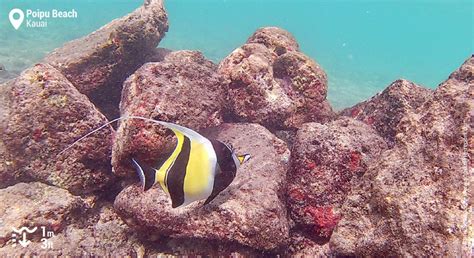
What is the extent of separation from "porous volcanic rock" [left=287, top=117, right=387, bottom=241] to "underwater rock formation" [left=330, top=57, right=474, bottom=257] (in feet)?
1.18

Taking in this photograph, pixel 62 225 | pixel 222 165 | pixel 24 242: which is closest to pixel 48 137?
pixel 62 225

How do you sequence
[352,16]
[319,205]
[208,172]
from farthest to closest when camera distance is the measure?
[352,16] < [319,205] < [208,172]

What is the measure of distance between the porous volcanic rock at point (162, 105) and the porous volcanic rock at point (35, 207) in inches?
21.7

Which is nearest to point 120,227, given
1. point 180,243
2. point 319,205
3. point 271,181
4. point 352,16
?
point 180,243

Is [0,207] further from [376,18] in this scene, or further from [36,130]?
[376,18]

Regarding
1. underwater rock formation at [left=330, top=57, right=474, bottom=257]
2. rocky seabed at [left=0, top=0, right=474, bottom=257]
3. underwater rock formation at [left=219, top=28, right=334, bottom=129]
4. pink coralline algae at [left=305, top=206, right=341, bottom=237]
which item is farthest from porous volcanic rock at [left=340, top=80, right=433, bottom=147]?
pink coralline algae at [left=305, top=206, right=341, bottom=237]

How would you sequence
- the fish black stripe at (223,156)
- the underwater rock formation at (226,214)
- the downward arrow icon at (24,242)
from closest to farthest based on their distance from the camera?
1. the fish black stripe at (223,156)
2. the underwater rock formation at (226,214)
3. the downward arrow icon at (24,242)

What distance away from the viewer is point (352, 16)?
595ft

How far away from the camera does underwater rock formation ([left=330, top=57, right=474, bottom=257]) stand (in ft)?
6.34

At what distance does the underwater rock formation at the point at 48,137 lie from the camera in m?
3.35

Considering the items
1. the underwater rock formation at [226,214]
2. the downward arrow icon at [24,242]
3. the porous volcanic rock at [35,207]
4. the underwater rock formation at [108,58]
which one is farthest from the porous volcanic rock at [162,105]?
the underwater rock formation at [108,58]

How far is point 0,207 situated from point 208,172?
7.14ft

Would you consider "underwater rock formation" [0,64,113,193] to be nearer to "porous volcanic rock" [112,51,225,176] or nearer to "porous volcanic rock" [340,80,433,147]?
"porous volcanic rock" [112,51,225,176]

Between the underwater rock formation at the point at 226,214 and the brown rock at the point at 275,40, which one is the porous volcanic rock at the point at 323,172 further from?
the brown rock at the point at 275,40
